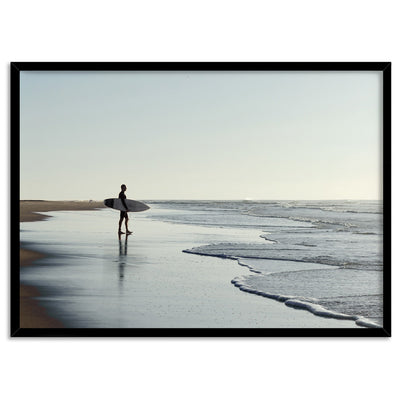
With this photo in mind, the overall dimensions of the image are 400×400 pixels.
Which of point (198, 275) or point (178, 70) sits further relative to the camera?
point (198, 275)

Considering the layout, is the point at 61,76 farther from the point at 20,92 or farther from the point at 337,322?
the point at 337,322

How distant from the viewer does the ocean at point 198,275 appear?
13.9 ft

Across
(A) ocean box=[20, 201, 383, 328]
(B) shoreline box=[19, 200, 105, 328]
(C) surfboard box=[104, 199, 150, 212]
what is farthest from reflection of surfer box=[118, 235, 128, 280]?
(B) shoreline box=[19, 200, 105, 328]

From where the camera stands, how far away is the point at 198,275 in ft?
17.6

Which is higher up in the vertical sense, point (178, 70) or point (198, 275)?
point (178, 70)

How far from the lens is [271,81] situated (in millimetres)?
4371

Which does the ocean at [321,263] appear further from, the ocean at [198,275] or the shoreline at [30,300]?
the shoreline at [30,300]

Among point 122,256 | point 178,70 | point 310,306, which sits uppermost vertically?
point 178,70

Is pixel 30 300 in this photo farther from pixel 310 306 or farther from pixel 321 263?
pixel 321 263
